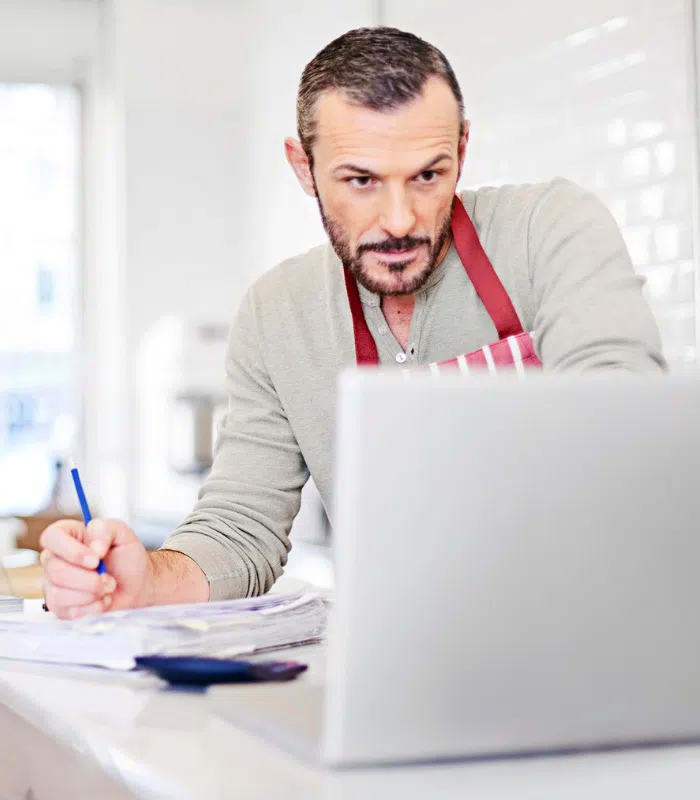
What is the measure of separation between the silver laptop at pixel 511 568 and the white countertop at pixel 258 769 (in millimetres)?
13

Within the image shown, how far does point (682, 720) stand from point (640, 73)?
2120 mm

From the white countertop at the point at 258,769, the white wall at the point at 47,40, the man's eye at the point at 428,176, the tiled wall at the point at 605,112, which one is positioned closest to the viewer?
the white countertop at the point at 258,769

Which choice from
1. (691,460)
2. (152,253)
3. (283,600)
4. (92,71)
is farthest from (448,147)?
(92,71)

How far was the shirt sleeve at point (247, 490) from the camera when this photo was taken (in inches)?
55.0

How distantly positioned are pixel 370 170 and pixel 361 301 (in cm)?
27

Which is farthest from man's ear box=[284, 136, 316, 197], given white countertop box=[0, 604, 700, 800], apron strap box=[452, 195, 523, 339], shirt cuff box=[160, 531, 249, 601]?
white countertop box=[0, 604, 700, 800]

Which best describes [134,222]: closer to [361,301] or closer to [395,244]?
[361,301]

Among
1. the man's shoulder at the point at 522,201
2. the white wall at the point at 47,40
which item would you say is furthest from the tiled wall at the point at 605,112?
the white wall at the point at 47,40

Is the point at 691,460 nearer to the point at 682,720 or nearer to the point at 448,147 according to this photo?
the point at 682,720

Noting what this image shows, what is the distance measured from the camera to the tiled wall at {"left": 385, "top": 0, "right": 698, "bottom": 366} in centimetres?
244

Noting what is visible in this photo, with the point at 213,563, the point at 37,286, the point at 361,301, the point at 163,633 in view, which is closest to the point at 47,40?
the point at 37,286

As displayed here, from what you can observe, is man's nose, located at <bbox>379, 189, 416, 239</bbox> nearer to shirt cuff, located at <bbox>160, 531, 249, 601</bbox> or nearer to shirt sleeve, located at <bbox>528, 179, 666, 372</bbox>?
shirt sleeve, located at <bbox>528, 179, 666, 372</bbox>

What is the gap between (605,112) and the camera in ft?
8.75

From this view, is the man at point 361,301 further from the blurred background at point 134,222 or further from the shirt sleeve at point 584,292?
the blurred background at point 134,222
